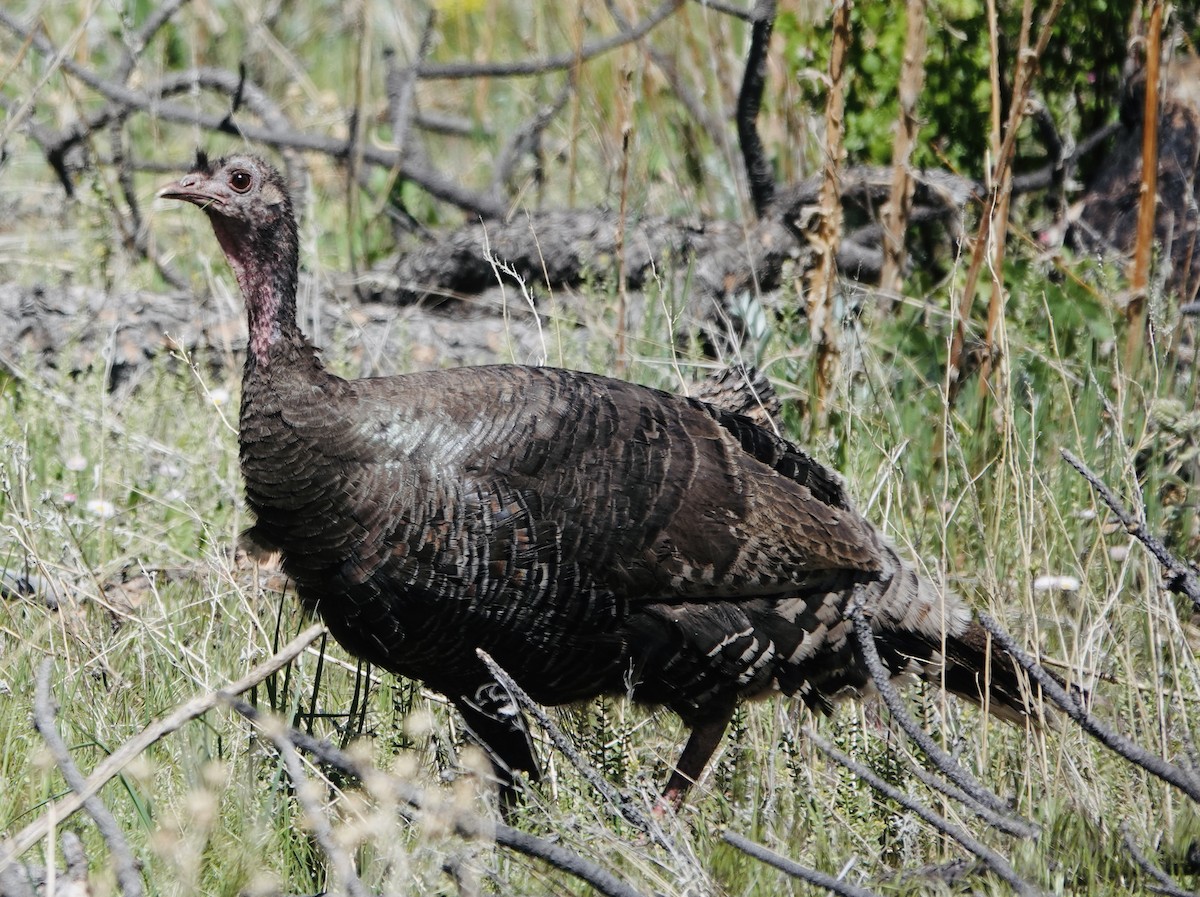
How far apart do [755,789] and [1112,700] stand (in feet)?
3.40

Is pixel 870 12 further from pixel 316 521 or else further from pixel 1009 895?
pixel 1009 895

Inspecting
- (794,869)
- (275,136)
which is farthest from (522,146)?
(794,869)

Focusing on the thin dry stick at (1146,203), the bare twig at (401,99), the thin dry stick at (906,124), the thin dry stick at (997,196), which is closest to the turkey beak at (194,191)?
the thin dry stick at (997,196)

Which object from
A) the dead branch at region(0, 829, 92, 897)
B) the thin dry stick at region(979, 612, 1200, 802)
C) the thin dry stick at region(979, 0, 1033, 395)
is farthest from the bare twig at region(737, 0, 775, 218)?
the dead branch at region(0, 829, 92, 897)

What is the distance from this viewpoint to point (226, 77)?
20.7 feet

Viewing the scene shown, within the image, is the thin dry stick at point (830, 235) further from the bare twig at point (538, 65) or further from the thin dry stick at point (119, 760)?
the thin dry stick at point (119, 760)

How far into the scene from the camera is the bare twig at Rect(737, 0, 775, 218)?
16.0 ft

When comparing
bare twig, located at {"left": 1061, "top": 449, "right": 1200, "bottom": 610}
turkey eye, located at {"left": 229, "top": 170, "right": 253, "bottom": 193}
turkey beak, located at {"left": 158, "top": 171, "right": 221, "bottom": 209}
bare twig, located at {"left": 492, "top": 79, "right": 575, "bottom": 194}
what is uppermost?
turkey eye, located at {"left": 229, "top": 170, "right": 253, "bottom": 193}

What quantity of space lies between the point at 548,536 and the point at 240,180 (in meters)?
1.06

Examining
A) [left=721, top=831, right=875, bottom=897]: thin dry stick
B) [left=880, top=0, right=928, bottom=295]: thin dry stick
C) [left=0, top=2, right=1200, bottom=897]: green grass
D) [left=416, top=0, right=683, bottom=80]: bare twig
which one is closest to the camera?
[left=721, top=831, right=875, bottom=897]: thin dry stick

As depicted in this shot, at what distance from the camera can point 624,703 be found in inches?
151

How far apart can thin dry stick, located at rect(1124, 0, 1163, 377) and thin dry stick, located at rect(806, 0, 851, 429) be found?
0.81 meters

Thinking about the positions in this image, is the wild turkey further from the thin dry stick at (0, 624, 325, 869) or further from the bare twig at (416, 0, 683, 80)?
the bare twig at (416, 0, 683, 80)

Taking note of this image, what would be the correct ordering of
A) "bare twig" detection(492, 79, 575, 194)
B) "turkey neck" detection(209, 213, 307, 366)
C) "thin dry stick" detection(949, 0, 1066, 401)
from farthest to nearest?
"bare twig" detection(492, 79, 575, 194), "thin dry stick" detection(949, 0, 1066, 401), "turkey neck" detection(209, 213, 307, 366)
